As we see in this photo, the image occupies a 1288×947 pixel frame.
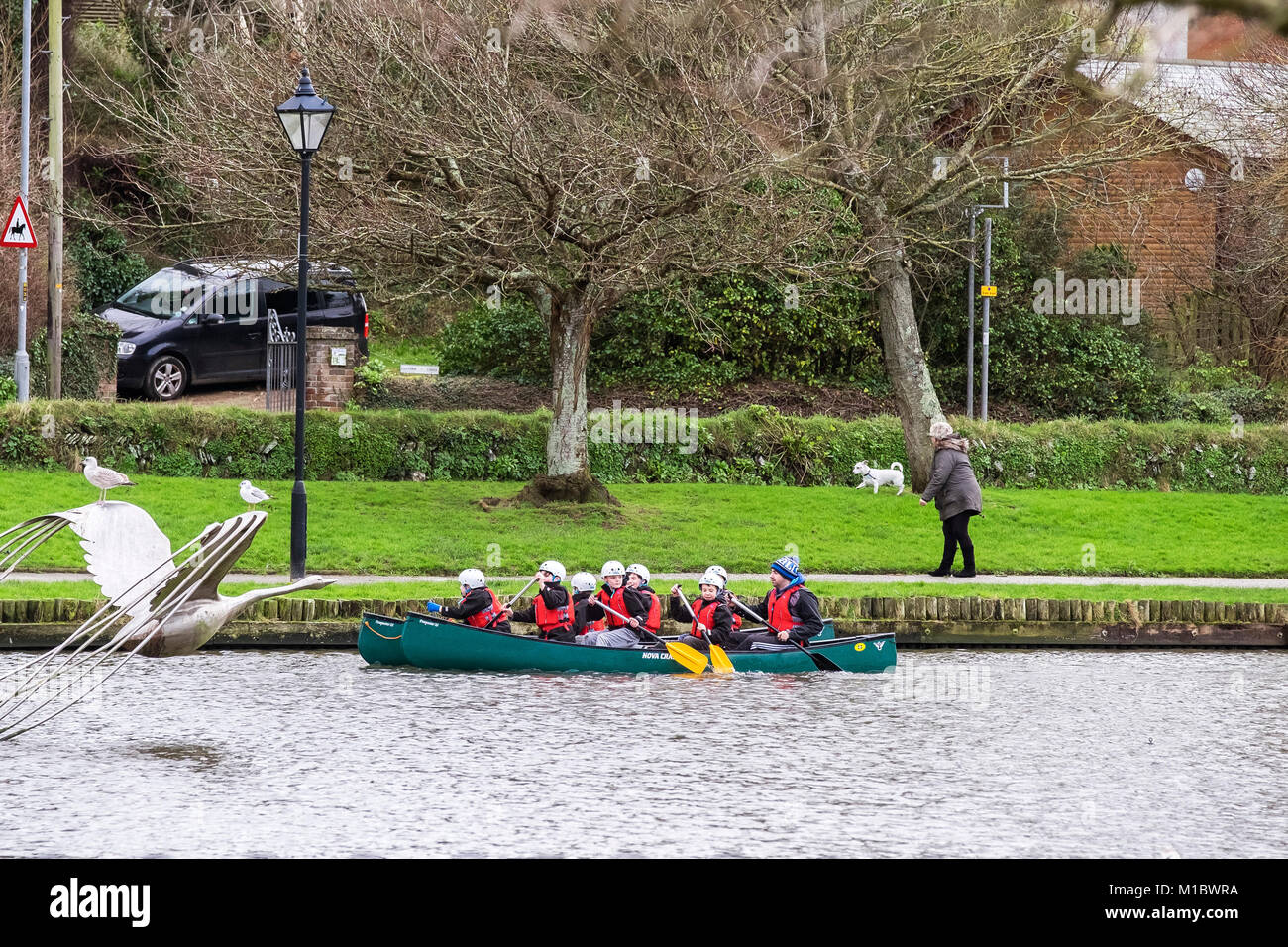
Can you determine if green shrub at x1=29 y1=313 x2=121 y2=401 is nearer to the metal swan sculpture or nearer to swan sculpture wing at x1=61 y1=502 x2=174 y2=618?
the metal swan sculpture

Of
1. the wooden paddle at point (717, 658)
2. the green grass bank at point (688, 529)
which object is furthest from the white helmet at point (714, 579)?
the green grass bank at point (688, 529)

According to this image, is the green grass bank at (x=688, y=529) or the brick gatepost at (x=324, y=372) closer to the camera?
the green grass bank at (x=688, y=529)

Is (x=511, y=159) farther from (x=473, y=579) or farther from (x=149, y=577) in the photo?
(x=149, y=577)

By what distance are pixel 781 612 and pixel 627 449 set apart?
9997 mm

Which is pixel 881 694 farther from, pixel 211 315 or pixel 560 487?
pixel 211 315

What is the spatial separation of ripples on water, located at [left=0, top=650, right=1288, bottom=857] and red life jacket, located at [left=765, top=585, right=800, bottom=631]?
0.68 metres

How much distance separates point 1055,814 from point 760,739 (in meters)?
2.70

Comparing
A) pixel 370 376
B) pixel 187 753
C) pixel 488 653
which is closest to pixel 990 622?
pixel 488 653

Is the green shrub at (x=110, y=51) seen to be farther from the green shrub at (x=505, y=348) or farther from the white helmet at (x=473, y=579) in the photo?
the white helmet at (x=473, y=579)

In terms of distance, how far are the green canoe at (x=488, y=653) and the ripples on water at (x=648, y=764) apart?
188mm

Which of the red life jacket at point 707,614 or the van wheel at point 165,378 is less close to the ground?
the van wheel at point 165,378

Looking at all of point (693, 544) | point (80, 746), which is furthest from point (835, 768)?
point (693, 544)

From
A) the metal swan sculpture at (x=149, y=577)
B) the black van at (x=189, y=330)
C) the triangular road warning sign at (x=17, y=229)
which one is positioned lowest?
the metal swan sculpture at (x=149, y=577)

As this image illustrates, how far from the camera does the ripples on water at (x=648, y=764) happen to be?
8.82 metres
